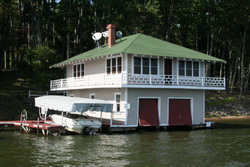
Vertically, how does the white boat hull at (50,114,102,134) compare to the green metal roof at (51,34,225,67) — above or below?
below

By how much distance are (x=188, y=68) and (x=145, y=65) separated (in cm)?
426

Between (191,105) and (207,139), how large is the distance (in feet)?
20.9

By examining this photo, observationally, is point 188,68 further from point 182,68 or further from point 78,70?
point 78,70

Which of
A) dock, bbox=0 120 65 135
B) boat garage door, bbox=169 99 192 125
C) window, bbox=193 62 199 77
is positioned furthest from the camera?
window, bbox=193 62 199 77

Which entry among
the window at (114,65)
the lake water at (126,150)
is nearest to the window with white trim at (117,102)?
the window at (114,65)

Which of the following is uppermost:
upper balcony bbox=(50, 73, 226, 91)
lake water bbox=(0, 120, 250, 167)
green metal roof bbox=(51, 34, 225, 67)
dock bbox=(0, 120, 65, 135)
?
green metal roof bbox=(51, 34, 225, 67)

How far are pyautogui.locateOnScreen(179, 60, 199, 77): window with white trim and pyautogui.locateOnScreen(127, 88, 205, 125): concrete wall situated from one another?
1640mm

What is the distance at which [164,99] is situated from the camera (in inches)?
1078

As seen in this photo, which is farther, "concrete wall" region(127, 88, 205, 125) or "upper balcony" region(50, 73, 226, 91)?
"concrete wall" region(127, 88, 205, 125)

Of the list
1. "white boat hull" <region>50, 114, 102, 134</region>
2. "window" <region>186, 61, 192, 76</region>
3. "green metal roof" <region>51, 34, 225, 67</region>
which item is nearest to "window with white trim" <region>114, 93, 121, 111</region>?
"white boat hull" <region>50, 114, 102, 134</region>

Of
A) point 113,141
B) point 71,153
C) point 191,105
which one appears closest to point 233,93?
point 191,105

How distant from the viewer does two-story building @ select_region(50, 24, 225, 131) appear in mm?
25938

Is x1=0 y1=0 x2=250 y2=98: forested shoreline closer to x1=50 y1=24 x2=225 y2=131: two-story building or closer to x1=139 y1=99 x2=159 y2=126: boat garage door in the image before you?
x1=50 y1=24 x2=225 y2=131: two-story building

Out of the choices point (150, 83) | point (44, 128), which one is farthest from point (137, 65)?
point (44, 128)
